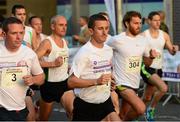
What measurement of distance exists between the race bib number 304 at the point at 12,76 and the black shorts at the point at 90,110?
0.84m

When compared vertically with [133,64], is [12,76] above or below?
above

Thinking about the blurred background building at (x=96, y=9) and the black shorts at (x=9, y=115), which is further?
the blurred background building at (x=96, y=9)

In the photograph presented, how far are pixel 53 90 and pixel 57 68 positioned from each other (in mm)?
345

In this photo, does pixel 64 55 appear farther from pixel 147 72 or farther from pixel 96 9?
pixel 96 9

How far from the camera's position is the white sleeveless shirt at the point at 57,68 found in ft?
27.4

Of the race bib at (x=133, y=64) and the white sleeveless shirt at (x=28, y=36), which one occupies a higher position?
the white sleeveless shirt at (x=28, y=36)

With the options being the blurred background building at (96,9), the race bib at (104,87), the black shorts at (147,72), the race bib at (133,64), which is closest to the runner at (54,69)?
the race bib at (133,64)

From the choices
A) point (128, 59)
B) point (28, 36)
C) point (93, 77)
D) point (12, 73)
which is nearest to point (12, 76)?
point (12, 73)

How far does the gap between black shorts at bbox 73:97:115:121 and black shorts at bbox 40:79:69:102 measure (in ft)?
5.48

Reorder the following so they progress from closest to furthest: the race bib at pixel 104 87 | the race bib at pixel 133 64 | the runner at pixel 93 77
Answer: the runner at pixel 93 77, the race bib at pixel 104 87, the race bib at pixel 133 64

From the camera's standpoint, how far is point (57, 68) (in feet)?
27.4

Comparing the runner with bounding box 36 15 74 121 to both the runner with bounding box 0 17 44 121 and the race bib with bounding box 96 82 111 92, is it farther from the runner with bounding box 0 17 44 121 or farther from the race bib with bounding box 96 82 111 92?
the runner with bounding box 0 17 44 121

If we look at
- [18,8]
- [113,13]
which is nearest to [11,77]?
[18,8]

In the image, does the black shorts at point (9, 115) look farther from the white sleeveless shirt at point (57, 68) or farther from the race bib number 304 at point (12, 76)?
the white sleeveless shirt at point (57, 68)
